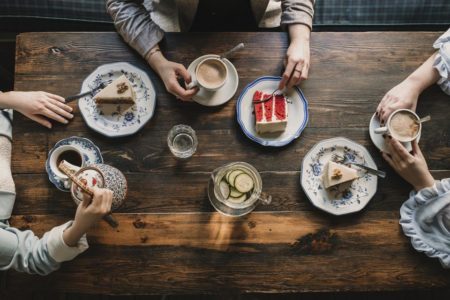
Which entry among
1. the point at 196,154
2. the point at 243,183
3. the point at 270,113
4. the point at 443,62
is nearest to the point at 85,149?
the point at 196,154

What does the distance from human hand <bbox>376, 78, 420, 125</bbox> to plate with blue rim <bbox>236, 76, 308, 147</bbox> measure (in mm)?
318

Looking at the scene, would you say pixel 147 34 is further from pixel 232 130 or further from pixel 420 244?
pixel 420 244

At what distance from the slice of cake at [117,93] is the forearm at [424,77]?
46.6 inches

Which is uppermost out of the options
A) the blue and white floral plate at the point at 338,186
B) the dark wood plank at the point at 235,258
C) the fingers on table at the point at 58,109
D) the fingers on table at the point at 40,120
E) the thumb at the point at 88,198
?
the fingers on table at the point at 58,109

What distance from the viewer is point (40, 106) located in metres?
1.72

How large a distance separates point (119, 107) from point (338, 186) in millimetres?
961

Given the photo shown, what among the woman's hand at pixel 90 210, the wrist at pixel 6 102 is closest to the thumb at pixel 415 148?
the woman's hand at pixel 90 210

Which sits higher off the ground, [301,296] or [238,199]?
[238,199]

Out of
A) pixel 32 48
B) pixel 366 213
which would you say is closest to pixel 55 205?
pixel 32 48

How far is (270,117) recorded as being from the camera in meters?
1.71

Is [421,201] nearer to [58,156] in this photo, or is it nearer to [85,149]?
[85,149]

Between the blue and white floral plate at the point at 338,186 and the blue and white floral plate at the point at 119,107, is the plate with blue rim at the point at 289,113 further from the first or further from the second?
the blue and white floral plate at the point at 119,107

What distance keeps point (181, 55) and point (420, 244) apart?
4.11 feet

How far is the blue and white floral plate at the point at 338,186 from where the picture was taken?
1689 mm
